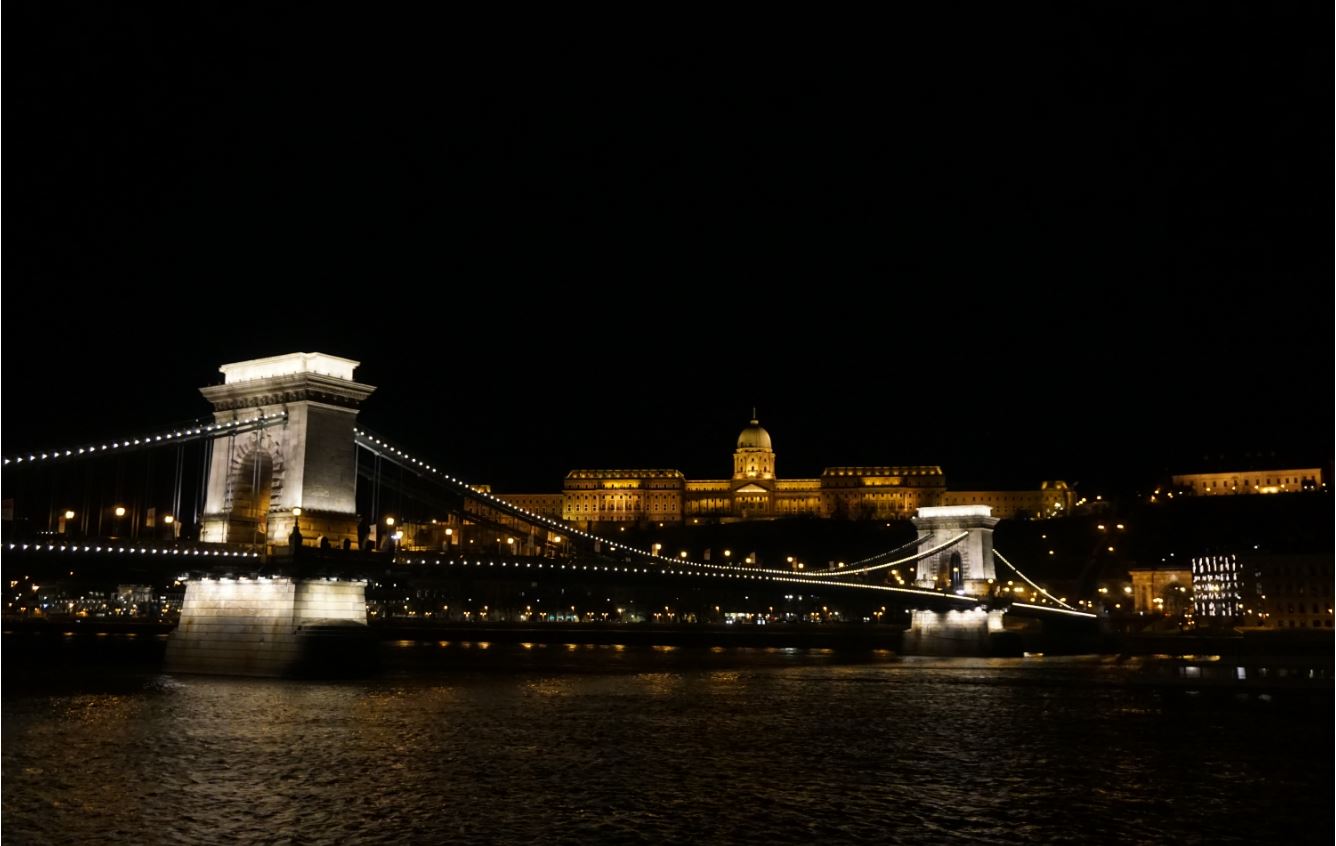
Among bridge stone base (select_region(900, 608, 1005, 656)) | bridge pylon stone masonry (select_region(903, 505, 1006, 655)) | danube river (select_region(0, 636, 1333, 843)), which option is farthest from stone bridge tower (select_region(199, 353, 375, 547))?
bridge pylon stone masonry (select_region(903, 505, 1006, 655))

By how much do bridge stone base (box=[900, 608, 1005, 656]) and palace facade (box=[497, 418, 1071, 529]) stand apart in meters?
101

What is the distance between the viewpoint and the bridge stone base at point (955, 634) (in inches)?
2552

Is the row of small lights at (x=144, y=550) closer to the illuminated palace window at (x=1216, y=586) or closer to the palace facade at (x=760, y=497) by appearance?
the illuminated palace window at (x=1216, y=586)

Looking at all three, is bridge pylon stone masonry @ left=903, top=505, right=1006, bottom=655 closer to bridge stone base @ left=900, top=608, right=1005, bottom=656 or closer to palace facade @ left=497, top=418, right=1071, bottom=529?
bridge stone base @ left=900, top=608, right=1005, bottom=656

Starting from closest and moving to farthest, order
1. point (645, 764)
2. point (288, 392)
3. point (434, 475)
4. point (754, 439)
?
point (645, 764) → point (288, 392) → point (434, 475) → point (754, 439)

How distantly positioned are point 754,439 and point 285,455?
147 m

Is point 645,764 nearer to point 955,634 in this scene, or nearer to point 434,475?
point 434,475

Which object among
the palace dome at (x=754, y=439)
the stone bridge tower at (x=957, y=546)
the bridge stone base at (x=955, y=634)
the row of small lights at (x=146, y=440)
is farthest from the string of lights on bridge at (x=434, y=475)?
the palace dome at (x=754, y=439)

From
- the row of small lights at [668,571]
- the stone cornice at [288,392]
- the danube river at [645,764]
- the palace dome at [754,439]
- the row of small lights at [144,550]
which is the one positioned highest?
the palace dome at [754,439]

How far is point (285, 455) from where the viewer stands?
116 ft

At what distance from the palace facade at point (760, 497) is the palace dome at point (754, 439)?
6499 mm

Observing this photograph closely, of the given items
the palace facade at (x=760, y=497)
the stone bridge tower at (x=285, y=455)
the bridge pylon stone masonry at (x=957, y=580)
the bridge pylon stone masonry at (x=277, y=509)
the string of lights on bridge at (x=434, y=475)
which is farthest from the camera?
the palace facade at (x=760, y=497)

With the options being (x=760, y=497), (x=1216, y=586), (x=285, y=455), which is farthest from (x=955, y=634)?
(x=760, y=497)

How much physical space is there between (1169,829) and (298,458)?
84.0ft
